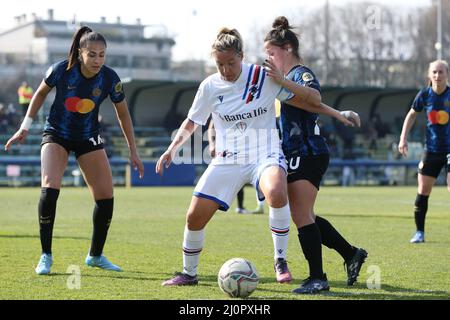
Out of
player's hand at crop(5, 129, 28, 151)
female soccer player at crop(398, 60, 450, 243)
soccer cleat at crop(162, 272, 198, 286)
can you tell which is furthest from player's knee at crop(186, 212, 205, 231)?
female soccer player at crop(398, 60, 450, 243)

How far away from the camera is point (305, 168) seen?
7.78 metres

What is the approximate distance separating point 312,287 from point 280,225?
2.52 feet

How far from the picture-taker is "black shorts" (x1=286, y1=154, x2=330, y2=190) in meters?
7.77

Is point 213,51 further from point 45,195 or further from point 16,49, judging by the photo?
point 16,49

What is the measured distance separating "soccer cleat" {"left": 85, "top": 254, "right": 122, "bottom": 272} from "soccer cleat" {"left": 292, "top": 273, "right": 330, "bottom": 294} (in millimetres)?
2201

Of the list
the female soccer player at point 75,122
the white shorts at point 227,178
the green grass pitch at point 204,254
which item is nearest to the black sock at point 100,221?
the female soccer player at point 75,122

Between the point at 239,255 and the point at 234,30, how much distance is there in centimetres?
362

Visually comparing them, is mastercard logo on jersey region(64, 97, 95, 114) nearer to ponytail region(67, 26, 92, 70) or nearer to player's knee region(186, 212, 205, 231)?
ponytail region(67, 26, 92, 70)

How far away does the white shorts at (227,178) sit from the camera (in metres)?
7.63

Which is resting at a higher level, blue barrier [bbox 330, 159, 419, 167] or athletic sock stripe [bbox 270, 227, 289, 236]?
athletic sock stripe [bbox 270, 227, 289, 236]

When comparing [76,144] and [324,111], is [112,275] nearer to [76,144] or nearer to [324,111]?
[76,144]

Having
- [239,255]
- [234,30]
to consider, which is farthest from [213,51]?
[239,255]

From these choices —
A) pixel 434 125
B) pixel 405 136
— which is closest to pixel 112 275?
pixel 405 136
